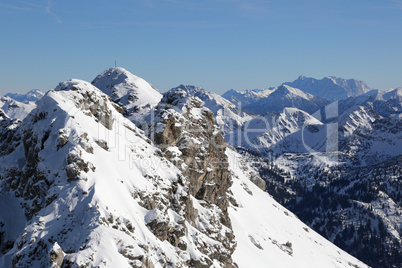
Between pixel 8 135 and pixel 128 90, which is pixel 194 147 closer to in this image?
pixel 8 135

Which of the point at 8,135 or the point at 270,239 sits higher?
the point at 8,135

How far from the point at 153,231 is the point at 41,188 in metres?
16.1

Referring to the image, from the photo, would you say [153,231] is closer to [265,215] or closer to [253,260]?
[253,260]

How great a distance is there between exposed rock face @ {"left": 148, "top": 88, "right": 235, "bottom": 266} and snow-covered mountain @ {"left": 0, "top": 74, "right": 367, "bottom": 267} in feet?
0.76

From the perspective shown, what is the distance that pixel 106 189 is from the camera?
4744cm

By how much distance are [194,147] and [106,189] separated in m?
32.2

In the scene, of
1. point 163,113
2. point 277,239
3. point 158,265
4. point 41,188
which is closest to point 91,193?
point 41,188

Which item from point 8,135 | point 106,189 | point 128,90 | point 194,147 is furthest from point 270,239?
point 8,135

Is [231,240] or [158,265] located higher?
[158,265]

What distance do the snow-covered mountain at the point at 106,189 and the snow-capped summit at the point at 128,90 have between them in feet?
83.3

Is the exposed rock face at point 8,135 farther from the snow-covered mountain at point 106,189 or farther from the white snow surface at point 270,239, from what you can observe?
the white snow surface at point 270,239

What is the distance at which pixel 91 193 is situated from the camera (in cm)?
4516

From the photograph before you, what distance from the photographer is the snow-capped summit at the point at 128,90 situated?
11019 centimetres

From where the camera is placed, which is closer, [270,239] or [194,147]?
[194,147]
